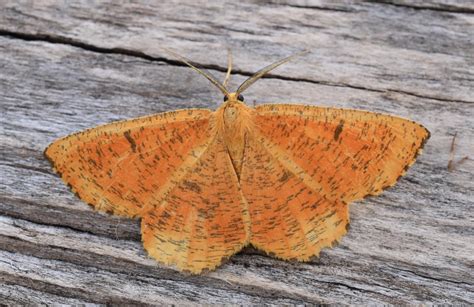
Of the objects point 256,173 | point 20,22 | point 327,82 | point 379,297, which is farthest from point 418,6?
point 20,22

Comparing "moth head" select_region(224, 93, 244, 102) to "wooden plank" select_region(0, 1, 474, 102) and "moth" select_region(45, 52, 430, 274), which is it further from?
"wooden plank" select_region(0, 1, 474, 102)

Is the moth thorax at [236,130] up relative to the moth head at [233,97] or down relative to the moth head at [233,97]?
down

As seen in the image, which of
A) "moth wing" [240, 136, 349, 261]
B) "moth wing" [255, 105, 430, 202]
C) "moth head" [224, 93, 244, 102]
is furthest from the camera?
"moth head" [224, 93, 244, 102]

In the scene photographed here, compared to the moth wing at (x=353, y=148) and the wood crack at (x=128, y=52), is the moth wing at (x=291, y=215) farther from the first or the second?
the wood crack at (x=128, y=52)

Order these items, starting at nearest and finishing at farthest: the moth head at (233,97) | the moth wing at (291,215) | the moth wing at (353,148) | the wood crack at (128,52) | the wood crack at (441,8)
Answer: the moth wing at (353,148)
the moth wing at (291,215)
the moth head at (233,97)
the wood crack at (128,52)
the wood crack at (441,8)

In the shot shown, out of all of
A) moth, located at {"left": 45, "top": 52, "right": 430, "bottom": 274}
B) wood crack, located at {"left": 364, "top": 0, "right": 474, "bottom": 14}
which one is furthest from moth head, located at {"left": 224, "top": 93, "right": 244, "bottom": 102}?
wood crack, located at {"left": 364, "top": 0, "right": 474, "bottom": 14}

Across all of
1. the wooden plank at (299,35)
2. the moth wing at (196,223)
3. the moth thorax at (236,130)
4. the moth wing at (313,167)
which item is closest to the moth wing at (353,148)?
the moth wing at (313,167)

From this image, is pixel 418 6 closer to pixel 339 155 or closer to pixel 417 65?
pixel 417 65

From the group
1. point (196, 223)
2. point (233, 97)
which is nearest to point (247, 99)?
point (233, 97)
